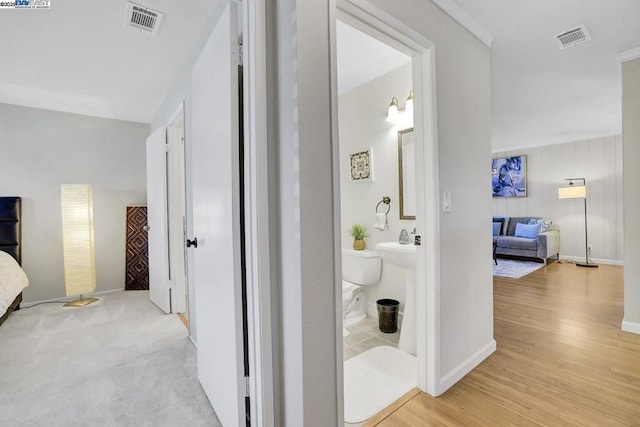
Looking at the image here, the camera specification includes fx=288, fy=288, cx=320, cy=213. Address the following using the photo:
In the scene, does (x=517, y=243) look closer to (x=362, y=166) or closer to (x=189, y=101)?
(x=362, y=166)

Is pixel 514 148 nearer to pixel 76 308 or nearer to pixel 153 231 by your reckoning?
pixel 153 231

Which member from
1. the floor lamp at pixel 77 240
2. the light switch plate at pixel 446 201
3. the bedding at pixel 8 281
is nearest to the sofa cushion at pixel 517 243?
the light switch plate at pixel 446 201

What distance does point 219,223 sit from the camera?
4.63ft

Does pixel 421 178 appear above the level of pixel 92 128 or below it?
below

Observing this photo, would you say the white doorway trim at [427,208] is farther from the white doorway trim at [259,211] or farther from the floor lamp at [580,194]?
the floor lamp at [580,194]

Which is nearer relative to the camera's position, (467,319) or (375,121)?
(467,319)

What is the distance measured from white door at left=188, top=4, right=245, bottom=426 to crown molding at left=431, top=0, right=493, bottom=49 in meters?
1.26

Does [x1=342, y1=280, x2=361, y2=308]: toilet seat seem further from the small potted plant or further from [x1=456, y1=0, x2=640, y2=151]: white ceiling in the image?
[x1=456, y1=0, x2=640, y2=151]: white ceiling

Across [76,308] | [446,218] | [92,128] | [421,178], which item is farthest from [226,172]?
[92,128]

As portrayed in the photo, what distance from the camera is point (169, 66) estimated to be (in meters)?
2.63

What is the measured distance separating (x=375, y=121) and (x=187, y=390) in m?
2.71

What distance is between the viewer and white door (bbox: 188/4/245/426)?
1.26 meters

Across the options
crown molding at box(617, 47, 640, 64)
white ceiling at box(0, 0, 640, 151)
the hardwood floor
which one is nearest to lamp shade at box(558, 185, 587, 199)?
white ceiling at box(0, 0, 640, 151)

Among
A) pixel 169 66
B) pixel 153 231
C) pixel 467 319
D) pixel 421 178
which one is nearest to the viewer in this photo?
pixel 421 178
